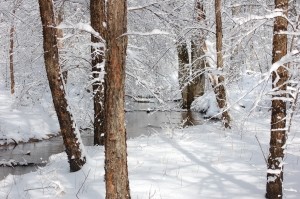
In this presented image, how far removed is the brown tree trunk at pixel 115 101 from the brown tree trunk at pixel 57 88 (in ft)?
9.53

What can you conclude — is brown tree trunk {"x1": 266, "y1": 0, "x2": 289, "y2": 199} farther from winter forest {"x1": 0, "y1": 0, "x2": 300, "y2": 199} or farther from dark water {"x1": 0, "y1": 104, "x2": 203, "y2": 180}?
dark water {"x1": 0, "y1": 104, "x2": 203, "y2": 180}

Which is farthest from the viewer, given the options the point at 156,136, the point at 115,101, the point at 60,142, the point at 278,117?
the point at 60,142

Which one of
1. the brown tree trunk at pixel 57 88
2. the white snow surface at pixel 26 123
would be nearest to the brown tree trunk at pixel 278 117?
the brown tree trunk at pixel 57 88

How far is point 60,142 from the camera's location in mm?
15070

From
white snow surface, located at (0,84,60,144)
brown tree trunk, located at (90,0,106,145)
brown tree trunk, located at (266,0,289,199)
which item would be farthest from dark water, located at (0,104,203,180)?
brown tree trunk, located at (266,0,289,199)

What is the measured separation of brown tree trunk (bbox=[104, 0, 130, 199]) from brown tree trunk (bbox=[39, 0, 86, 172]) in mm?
2906

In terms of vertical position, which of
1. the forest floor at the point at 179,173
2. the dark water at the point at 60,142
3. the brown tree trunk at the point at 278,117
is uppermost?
the brown tree trunk at the point at 278,117

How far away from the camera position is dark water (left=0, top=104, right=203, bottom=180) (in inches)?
453

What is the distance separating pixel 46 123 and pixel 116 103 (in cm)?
1312

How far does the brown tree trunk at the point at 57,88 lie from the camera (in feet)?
24.3

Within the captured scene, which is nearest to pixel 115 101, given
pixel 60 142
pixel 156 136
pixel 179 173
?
pixel 179 173

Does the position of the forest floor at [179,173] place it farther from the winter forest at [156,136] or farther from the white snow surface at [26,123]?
the white snow surface at [26,123]

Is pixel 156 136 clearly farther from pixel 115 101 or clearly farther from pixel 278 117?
pixel 115 101

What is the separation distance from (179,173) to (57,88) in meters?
2.81
